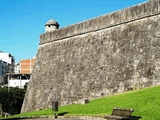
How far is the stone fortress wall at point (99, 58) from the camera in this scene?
1627 centimetres

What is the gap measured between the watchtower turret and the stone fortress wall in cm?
86

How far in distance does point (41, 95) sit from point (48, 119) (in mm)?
11204

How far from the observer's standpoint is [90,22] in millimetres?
21922

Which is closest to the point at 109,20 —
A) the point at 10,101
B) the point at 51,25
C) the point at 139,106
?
the point at 51,25

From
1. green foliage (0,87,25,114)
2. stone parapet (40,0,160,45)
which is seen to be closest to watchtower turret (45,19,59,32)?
stone parapet (40,0,160,45)

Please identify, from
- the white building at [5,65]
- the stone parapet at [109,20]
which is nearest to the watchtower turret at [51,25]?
the stone parapet at [109,20]

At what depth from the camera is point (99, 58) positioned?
1972 centimetres

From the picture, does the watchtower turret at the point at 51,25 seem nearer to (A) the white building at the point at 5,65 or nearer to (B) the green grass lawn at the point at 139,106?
(B) the green grass lawn at the point at 139,106

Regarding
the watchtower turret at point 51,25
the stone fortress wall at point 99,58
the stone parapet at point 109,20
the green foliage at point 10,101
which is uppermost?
the watchtower turret at point 51,25

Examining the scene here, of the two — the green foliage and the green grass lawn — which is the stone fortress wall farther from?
the green foliage

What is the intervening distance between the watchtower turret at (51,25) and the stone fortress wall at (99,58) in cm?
86

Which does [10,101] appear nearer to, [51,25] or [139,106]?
[51,25]

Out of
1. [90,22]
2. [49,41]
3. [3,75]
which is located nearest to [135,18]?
[90,22]

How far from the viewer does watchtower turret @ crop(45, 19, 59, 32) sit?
2777 centimetres
